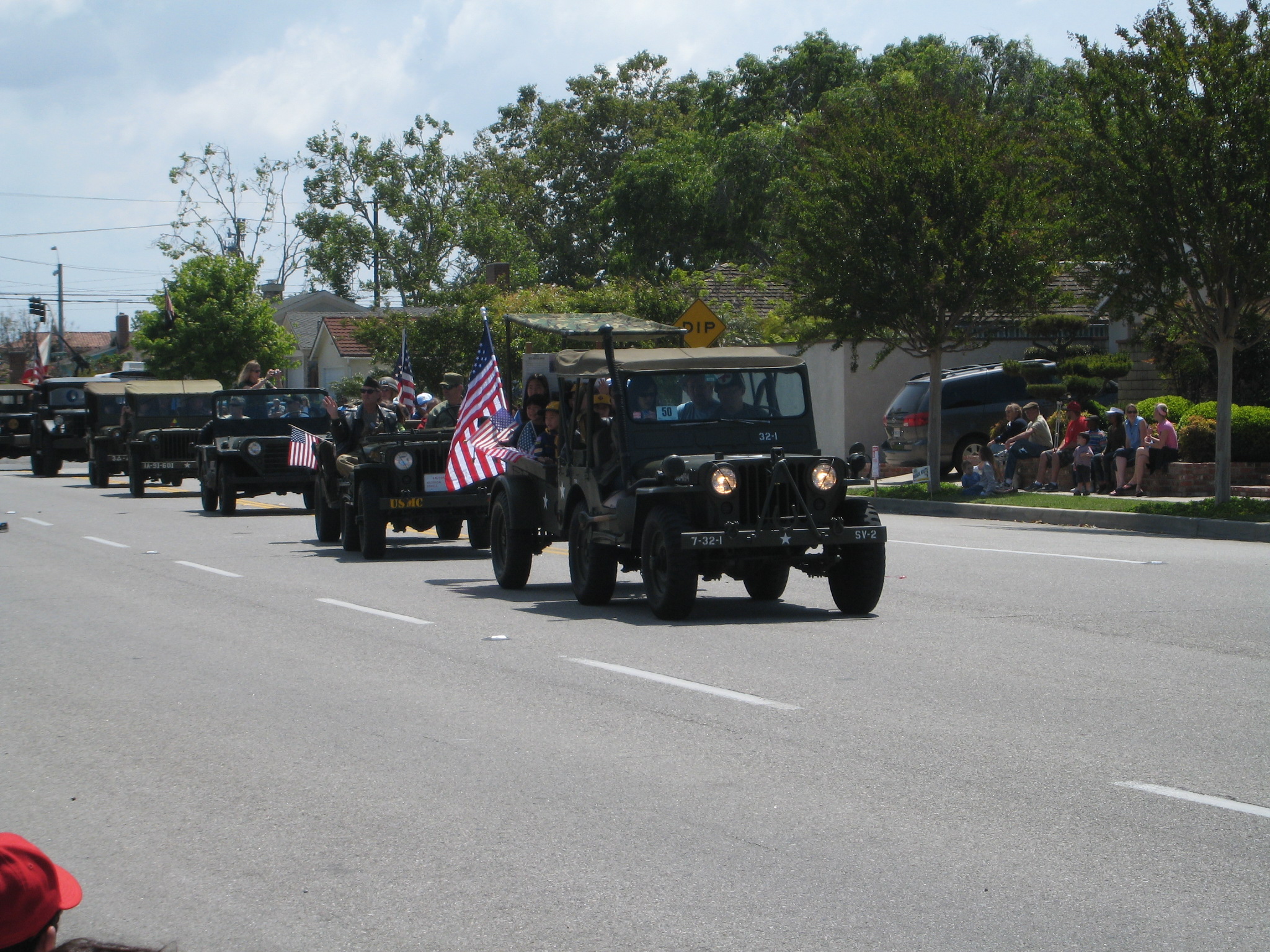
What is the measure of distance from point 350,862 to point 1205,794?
325 cm

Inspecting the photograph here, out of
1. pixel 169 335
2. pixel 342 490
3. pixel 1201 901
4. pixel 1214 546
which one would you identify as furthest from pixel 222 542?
pixel 169 335

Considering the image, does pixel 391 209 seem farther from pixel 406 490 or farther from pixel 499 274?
pixel 406 490

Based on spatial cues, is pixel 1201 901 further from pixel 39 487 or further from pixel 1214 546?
pixel 39 487

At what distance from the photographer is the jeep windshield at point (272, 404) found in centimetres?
2548

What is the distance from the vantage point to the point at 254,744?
7180 millimetres

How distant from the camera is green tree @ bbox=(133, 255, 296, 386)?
191ft

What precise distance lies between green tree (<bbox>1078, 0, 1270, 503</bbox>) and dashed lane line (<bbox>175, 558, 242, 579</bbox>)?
39.5ft

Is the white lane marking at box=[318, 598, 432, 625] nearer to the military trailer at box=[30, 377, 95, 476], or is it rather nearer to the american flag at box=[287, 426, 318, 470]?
the american flag at box=[287, 426, 318, 470]

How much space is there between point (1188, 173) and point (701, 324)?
8.16m

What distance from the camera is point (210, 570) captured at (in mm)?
15672

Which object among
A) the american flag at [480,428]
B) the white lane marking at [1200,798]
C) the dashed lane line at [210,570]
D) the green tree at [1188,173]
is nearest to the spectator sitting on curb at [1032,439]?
the green tree at [1188,173]

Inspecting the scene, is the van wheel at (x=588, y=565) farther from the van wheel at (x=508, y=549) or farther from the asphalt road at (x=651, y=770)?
the van wheel at (x=508, y=549)

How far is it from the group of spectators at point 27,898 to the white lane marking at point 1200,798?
14.4 feet

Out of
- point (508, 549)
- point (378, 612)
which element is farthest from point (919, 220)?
point (378, 612)
